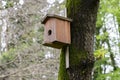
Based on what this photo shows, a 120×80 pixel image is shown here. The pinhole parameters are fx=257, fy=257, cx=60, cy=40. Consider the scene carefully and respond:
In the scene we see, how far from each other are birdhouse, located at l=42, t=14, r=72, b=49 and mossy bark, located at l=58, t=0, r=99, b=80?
5cm

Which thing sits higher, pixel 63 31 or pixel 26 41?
pixel 26 41

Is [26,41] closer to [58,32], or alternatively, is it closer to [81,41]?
[58,32]

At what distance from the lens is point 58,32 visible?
88.5 inches

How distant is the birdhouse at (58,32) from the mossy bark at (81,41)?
51mm

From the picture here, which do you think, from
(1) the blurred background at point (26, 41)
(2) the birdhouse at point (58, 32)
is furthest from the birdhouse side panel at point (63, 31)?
(1) the blurred background at point (26, 41)

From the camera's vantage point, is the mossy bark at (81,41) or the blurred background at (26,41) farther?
the blurred background at (26,41)

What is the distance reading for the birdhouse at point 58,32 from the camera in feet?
7.13

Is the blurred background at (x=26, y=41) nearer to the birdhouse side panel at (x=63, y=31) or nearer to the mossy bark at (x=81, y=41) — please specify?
the birdhouse side panel at (x=63, y=31)

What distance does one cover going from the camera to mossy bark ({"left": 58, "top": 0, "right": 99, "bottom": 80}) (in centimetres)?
206

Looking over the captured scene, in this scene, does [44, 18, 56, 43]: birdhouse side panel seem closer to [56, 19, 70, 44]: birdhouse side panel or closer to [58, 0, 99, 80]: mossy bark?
[56, 19, 70, 44]: birdhouse side panel

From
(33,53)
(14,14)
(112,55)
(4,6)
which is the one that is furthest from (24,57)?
(112,55)

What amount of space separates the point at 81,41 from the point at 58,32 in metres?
0.25

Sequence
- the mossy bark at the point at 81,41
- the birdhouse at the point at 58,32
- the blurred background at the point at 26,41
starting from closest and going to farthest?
the mossy bark at the point at 81,41 < the birdhouse at the point at 58,32 < the blurred background at the point at 26,41

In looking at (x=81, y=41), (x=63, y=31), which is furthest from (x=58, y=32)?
(x=81, y=41)
